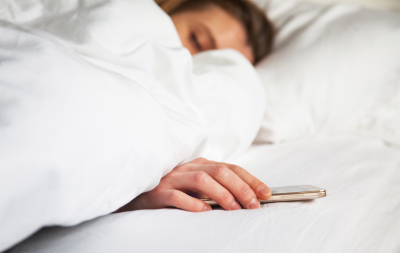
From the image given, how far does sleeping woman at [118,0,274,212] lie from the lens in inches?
14.4

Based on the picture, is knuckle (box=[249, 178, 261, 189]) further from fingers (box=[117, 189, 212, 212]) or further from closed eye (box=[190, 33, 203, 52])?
closed eye (box=[190, 33, 203, 52])

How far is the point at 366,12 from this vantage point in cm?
91

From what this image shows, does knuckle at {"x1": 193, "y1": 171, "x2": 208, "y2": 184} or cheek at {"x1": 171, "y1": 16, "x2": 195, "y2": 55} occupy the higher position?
knuckle at {"x1": 193, "y1": 171, "x2": 208, "y2": 184}

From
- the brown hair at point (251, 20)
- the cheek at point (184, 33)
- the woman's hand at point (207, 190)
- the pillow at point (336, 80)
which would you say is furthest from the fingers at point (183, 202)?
the brown hair at point (251, 20)

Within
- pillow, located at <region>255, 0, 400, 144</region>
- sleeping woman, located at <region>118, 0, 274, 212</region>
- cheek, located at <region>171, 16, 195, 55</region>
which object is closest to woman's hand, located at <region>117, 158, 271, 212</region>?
sleeping woman, located at <region>118, 0, 274, 212</region>

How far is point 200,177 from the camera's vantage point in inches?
14.7

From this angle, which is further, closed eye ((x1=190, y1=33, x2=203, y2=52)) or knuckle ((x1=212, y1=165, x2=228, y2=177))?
closed eye ((x1=190, y1=33, x2=203, y2=52))

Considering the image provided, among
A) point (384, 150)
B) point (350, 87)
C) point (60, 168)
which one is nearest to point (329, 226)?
point (60, 168)

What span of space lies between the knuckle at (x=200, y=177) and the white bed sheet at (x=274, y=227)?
4 centimetres

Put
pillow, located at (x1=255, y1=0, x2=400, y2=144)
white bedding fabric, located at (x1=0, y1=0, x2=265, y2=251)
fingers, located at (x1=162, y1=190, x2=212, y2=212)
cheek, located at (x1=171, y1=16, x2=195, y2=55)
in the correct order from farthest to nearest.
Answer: cheek, located at (x1=171, y1=16, x2=195, y2=55)
pillow, located at (x1=255, y1=0, x2=400, y2=144)
fingers, located at (x1=162, y1=190, x2=212, y2=212)
white bedding fabric, located at (x1=0, y1=0, x2=265, y2=251)

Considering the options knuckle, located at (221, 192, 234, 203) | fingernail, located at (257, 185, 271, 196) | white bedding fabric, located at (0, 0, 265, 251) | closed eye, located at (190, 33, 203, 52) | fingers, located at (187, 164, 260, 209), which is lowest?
closed eye, located at (190, 33, 203, 52)

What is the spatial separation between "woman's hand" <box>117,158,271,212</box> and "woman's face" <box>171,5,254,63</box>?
566 millimetres

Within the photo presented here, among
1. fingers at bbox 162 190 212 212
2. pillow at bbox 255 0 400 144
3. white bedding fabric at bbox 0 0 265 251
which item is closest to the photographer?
white bedding fabric at bbox 0 0 265 251

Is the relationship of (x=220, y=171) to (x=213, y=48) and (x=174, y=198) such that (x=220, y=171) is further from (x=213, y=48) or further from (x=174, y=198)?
(x=213, y=48)
